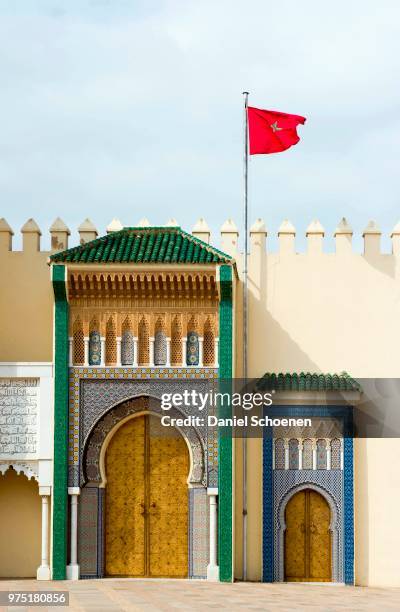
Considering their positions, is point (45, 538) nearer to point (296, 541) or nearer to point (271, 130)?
point (296, 541)

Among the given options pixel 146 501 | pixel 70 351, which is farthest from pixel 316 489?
pixel 70 351

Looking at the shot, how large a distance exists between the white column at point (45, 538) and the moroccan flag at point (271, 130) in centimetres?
544

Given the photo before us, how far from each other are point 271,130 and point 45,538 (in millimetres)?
6365

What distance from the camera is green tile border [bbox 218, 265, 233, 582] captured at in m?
16.0

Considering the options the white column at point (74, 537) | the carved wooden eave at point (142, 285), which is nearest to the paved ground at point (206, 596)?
the white column at point (74, 537)

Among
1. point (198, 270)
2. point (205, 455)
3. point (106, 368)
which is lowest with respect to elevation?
point (205, 455)

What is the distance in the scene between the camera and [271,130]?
1734 centimetres

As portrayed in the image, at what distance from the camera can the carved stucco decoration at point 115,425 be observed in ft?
53.3

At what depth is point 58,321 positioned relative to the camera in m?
16.4

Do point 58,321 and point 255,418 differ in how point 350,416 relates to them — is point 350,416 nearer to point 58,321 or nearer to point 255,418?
point 255,418

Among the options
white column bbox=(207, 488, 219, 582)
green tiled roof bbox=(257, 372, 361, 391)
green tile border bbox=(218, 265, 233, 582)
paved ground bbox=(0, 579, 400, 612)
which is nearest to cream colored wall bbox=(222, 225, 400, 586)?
green tiled roof bbox=(257, 372, 361, 391)

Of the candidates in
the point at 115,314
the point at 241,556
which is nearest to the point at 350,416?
the point at 241,556

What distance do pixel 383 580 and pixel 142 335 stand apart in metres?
4.58

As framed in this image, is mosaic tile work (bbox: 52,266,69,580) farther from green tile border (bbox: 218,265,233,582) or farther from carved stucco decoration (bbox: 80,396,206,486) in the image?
green tile border (bbox: 218,265,233,582)
